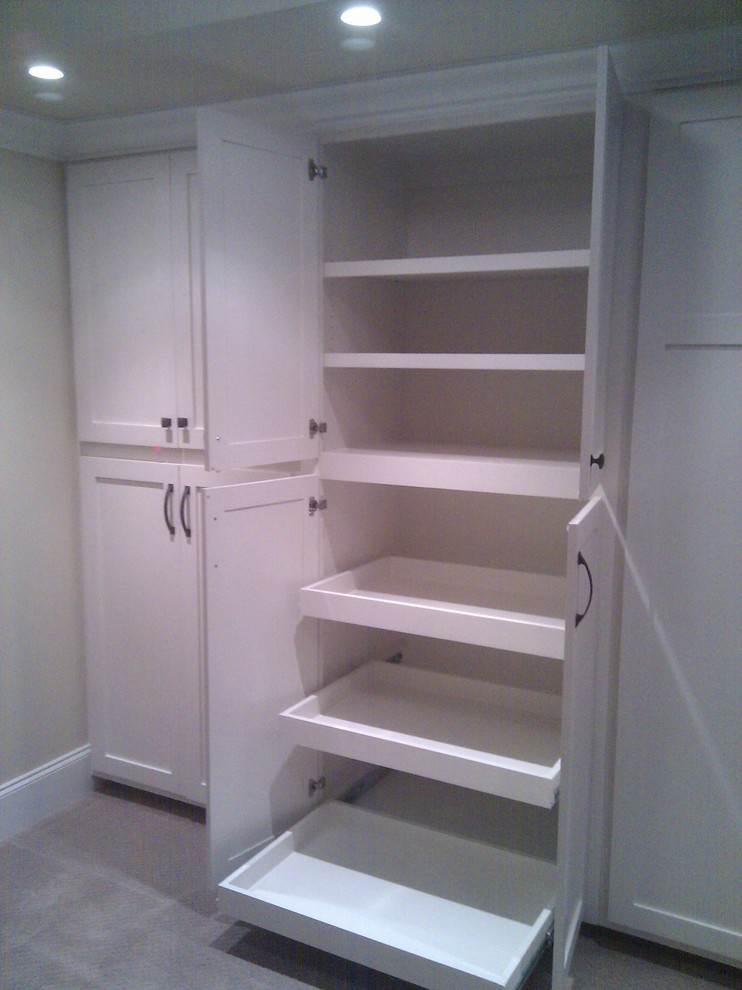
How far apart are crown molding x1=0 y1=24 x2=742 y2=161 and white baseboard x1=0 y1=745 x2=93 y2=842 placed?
2.04 metres

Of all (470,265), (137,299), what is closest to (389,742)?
(470,265)

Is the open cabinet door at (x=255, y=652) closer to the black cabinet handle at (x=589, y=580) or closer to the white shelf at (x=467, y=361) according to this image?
the white shelf at (x=467, y=361)

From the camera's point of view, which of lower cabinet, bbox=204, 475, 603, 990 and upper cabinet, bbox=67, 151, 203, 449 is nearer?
lower cabinet, bbox=204, 475, 603, 990

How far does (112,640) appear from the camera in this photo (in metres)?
2.80

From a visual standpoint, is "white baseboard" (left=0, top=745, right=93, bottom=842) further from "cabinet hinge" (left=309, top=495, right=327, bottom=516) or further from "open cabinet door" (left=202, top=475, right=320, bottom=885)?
"cabinet hinge" (left=309, top=495, right=327, bottom=516)

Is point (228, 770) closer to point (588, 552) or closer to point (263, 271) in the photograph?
point (588, 552)

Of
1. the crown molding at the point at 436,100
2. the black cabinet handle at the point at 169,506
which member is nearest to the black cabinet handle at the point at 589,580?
the crown molding at the point at 436,100

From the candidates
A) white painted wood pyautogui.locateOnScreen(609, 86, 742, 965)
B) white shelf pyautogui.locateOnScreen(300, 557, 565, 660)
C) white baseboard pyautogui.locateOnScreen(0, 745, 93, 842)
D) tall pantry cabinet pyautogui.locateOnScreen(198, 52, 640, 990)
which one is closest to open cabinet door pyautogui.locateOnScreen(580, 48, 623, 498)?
tall pantry cabinet pyautogui.locateOnScreen(198, 52, 640, 990)

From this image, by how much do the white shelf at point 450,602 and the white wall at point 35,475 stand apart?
0.97 m

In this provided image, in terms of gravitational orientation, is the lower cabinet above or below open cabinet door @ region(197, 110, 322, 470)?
below

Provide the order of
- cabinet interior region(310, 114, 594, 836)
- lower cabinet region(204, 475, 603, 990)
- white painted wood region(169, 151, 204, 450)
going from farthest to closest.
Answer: white painted wood region(169, 151, 204, 450) → cabinet interior region(310, 114, 594, 836) → lower cabinet region(204, 475, 603, 990)

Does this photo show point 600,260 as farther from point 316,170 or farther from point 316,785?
point 316,785

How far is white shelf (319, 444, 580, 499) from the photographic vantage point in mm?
2082

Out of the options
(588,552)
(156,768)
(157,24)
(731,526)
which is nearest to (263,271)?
(157,24)
